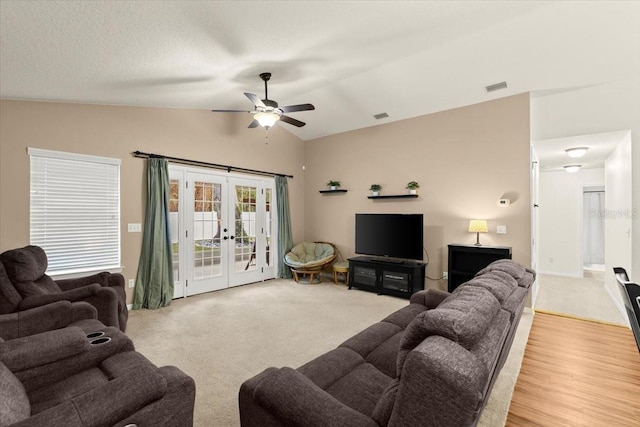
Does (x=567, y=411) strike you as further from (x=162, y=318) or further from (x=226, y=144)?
(x=226, y=144)

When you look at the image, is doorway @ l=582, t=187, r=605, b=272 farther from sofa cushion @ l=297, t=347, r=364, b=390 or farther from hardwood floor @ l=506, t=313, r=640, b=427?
sofa cushion @ l=297, t=347, r=364, b=390

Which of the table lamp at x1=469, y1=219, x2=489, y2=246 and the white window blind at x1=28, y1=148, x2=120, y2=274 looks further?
the table lamp at x1=469, y1=219, x2=489, y2=246

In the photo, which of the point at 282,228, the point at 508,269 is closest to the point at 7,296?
the point at 508,269

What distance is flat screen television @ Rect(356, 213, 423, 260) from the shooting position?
204 inches

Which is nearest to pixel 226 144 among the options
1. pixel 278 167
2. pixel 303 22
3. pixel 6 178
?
pixel 278 167

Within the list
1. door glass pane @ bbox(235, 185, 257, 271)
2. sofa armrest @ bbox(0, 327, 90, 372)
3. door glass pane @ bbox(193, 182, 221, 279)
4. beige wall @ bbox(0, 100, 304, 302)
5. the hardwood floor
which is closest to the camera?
sofa armrest @ bbox(0, 327, 90, 372)

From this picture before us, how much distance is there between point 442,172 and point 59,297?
538cm

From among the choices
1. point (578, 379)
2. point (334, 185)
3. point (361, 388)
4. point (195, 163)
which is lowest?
point (578, 379)

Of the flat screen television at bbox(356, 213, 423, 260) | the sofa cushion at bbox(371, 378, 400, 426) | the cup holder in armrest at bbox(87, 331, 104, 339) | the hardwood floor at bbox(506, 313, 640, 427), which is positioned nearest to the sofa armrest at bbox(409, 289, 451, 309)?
the hardwood floor at bbox(506, 313, 640, 427)

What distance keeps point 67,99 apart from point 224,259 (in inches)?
130

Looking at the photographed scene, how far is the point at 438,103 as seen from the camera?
16.5 ft

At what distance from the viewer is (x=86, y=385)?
5.36 ft

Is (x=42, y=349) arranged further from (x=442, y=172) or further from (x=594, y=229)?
(x=594, y=229)

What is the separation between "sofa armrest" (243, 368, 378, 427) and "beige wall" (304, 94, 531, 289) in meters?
4.35
